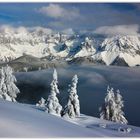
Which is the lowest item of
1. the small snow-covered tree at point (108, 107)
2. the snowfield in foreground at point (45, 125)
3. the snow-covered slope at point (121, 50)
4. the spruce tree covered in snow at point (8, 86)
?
the snowfield in foreground at point (45, 125)

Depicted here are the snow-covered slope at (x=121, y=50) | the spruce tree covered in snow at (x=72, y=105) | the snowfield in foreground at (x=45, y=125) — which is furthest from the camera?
the snow-covered slope at (x=121, y=50)

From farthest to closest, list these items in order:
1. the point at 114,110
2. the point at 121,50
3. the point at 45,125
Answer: the point at 121,50 < the point at 114,110 < the point at 45,125

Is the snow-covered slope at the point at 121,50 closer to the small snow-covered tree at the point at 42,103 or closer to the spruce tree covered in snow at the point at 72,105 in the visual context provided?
the spruce tree covered in snow at the point at 72,105

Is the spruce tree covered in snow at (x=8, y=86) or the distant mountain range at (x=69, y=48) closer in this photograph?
the spruce tree covered in snow at (x=8, y=86)

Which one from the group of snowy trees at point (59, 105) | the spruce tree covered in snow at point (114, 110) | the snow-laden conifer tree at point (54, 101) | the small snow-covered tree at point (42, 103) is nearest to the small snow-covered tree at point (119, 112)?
the spruce tree covered in snow at point (114, 110)

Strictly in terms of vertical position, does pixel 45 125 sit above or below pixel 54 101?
below

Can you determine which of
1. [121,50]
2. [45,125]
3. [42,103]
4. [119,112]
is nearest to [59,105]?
[42,103]

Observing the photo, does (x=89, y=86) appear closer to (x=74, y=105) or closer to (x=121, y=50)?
(x=74, y=105)
